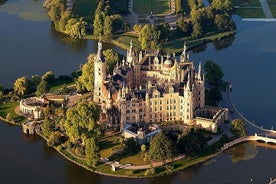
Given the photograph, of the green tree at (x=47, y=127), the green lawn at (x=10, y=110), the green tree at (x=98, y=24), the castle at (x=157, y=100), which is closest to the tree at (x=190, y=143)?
the castle at (x=157, y=100)

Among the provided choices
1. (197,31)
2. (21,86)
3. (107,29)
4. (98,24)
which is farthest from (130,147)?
(98,24)

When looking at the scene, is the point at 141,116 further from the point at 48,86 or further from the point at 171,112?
the point at 48,86

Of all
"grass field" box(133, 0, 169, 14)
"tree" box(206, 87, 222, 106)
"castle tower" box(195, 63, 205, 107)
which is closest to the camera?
"castle tower" box(195, 63, 205, 107)

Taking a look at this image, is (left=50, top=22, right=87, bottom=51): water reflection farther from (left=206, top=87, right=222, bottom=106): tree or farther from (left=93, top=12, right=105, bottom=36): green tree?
(left=206, top=87, right=222, bottom=106): tree

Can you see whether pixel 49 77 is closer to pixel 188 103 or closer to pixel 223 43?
pixel 188 103

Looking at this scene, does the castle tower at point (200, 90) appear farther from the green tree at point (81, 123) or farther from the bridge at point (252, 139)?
the green tree at point (81, 123)

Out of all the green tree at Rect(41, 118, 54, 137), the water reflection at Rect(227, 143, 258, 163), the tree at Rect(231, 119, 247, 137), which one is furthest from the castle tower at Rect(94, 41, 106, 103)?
the water reflection at Rect(227, 143, 258, 163)
